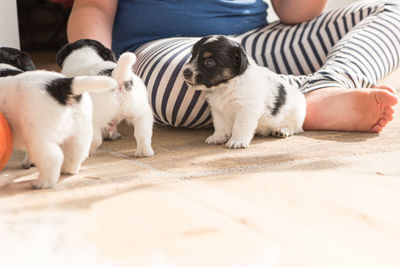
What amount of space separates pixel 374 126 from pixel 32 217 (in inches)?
50.8

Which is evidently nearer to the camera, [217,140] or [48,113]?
[48,113]

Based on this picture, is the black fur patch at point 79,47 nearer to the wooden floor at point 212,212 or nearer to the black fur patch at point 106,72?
the black fur patch at point 106,72

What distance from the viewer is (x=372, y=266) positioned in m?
0.75

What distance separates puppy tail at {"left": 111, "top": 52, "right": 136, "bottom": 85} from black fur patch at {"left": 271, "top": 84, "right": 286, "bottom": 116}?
63 centimetres

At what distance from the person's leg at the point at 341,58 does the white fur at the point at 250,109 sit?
0.39 ft

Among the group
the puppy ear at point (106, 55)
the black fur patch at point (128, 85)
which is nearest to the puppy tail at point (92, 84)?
the black fur patch at point (128, 85)

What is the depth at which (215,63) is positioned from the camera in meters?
1.69

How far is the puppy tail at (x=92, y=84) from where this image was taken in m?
1.08

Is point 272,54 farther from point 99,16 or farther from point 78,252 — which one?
point 78,252

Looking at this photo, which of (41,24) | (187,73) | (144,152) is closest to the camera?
(144,152)

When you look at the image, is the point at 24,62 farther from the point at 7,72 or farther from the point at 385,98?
the point at 385,98

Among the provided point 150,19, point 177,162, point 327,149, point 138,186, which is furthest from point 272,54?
point 138,186

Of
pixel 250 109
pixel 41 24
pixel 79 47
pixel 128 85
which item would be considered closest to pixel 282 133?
pixel 250 109

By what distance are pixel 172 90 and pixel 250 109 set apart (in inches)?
13.4
